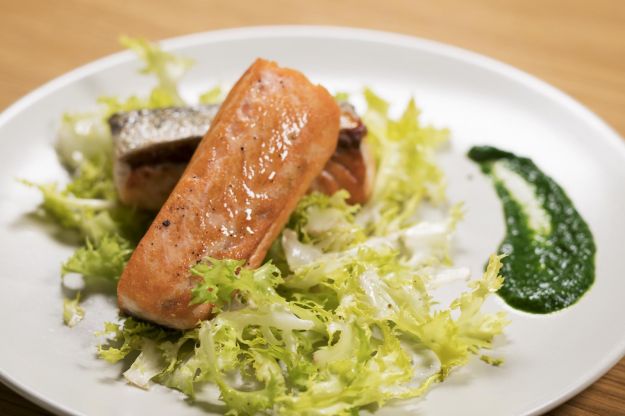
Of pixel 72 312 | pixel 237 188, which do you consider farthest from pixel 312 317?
pixel 72 312

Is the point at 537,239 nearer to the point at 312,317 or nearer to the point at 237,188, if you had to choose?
the point at 312,317

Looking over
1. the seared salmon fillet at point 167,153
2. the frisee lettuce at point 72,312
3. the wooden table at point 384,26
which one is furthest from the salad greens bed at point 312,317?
the wooden table at point 384,26

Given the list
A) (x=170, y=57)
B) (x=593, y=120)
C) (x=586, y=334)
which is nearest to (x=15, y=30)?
(x=170, y=57)

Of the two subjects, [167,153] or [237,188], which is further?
[167,153]

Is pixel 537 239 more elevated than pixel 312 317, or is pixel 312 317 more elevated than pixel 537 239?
pixel 537 239

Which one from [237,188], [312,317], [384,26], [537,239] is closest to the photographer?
[312,317]

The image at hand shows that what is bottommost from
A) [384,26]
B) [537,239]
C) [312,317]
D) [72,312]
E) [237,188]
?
[72,312]
